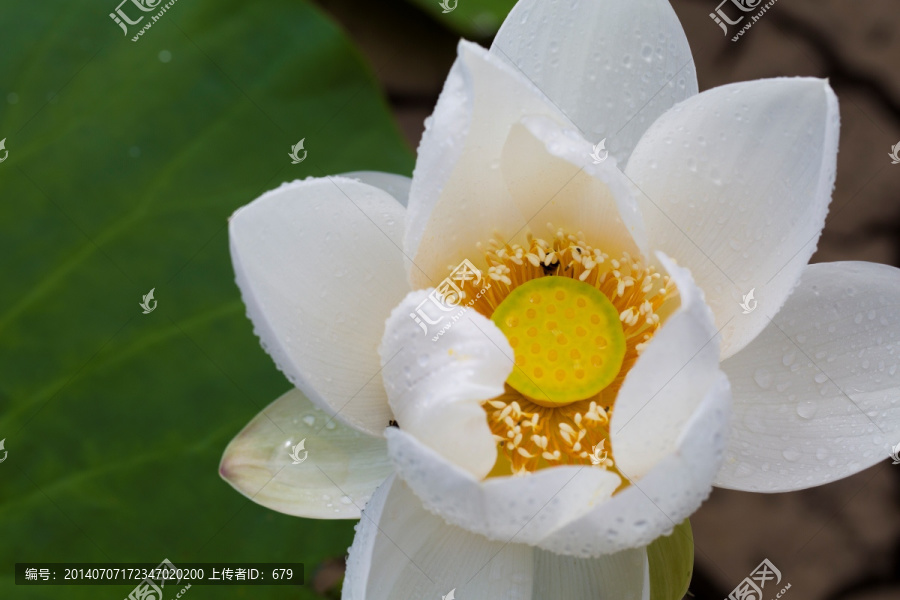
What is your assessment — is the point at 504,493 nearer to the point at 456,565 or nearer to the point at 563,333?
the point at 456,565

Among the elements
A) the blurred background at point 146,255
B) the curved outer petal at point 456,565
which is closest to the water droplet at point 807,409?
the curved outer petal at point 456,565

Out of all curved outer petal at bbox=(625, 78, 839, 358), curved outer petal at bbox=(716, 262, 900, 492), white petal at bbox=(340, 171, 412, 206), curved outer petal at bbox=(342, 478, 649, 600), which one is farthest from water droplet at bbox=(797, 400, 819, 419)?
white petal at bbox=(340, 171, 412, 206)

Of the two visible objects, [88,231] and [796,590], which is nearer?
[88,231]

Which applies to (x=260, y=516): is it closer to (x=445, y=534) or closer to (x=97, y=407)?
(x=97, y=407)

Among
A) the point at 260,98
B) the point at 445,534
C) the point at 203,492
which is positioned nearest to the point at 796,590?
the point at 445,534

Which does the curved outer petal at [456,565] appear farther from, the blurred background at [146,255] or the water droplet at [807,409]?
the blurred background at [146,255]

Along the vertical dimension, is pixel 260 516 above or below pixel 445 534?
below

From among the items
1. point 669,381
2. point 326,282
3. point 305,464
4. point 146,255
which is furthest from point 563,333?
point 146,255
